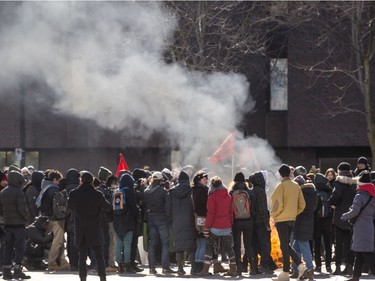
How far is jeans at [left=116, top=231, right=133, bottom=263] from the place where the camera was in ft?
60.4

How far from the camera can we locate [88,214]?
15.0 meters

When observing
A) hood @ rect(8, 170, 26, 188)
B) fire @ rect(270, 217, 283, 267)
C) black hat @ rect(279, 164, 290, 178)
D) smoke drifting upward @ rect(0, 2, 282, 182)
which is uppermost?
smoke drifting upward @ rect(0, 2, 282, 182)

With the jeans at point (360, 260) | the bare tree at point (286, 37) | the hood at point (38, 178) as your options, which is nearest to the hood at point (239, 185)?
the jeans at point (360, 260)

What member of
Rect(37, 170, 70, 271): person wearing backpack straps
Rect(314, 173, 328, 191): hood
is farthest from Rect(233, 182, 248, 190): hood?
Rect(37, 170, 70, 271): person wearing backpack straps

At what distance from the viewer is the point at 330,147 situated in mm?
39719

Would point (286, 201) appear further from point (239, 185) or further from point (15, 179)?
point (15, 179)

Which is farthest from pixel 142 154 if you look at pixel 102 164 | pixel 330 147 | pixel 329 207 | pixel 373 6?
pixel 329 207

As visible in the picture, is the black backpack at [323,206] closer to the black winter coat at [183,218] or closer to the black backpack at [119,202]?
the black winter coat at [183,218]

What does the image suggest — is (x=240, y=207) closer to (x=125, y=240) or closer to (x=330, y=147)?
(x=125, y=240)

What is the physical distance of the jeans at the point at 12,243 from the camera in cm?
1723

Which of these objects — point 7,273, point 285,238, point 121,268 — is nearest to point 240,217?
point 285,238

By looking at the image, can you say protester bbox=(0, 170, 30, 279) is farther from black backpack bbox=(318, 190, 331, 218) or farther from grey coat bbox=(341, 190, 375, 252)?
grey coat bbox=(341, 190, 375, 252)

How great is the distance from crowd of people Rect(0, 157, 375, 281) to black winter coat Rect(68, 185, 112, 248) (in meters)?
1.77

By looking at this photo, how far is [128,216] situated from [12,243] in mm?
2109
